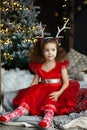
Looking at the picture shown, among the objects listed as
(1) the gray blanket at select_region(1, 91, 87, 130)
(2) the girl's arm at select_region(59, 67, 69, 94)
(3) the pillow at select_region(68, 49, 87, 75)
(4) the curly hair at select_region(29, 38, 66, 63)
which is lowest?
(3) the pillow at select_region(68, 49, 87, 75)

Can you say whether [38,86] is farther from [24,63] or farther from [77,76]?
[24,63]

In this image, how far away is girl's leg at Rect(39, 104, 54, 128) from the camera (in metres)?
2.72

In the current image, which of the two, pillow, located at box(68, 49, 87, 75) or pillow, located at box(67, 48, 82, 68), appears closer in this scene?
pillow, located at box(68, 49, 87, 75)

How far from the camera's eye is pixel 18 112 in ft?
9.83

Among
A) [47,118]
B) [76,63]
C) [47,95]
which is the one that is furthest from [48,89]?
[76,63]

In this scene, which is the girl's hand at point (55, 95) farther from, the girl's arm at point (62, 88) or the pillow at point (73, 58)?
the pillow at point (73, 58)

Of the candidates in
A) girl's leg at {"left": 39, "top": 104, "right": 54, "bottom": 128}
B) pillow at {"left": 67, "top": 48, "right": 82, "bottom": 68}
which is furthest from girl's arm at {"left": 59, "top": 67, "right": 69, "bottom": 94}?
pillow at {"left": 67, "top": 48, "right": 82, "bottom": 68}

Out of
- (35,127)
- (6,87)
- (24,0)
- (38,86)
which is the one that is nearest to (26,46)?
(24,0)

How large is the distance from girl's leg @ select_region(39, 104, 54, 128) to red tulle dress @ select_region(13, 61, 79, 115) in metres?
0.07

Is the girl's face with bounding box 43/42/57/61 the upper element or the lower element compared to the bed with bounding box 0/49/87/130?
upper

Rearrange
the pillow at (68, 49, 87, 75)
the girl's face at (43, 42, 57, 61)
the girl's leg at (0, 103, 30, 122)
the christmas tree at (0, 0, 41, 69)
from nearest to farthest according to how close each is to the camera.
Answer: the girl's leg at (0, 103, 30, 122), the girl's face at (43, 42, 57, 61), the pillow at (68, 49, 87, 75), the christmas tree at (0, 0, 41, 69)

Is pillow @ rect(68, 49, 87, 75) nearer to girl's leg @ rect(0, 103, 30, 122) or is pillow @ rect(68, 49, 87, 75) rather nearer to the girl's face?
the girl's face

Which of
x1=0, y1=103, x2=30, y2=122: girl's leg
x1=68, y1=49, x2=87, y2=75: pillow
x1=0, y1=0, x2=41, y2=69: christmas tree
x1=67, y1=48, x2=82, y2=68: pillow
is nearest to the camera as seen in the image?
x1=0, y1=103, x2=30, y2=122: girl's leg

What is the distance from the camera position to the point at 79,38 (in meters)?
6.41
